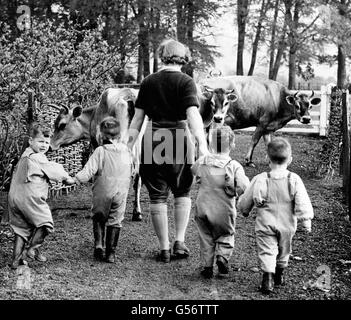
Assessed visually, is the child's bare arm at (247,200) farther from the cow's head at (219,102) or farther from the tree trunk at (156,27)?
the tree trunk at (156,27)

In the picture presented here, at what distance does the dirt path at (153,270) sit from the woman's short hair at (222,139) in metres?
1.24

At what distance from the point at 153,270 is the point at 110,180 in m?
1.00

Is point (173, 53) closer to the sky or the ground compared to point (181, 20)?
closer to the ground

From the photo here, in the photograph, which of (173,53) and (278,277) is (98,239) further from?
(173,53)

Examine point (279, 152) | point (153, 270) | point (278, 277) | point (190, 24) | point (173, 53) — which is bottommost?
point (153, 270)

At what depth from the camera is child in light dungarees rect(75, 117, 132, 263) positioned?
6.12 meters

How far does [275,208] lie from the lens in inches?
208

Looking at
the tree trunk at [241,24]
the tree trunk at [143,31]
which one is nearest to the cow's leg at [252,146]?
the tree trunk at [143,31]

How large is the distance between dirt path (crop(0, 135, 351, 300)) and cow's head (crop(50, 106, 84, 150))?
1079 mm

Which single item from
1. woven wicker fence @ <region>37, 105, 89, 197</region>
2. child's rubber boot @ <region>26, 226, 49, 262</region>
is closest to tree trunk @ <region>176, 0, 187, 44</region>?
woven wicker fence @ <region>37, 105, 89, 197</region>

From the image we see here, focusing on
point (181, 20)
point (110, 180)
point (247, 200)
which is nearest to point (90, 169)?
point (110, 180)

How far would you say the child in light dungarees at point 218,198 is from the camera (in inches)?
220

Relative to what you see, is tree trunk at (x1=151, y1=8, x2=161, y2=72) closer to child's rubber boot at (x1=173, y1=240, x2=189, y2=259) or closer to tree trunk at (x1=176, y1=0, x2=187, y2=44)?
tree trunk at (x1=176, y1=0, x2=187, y2=44)
